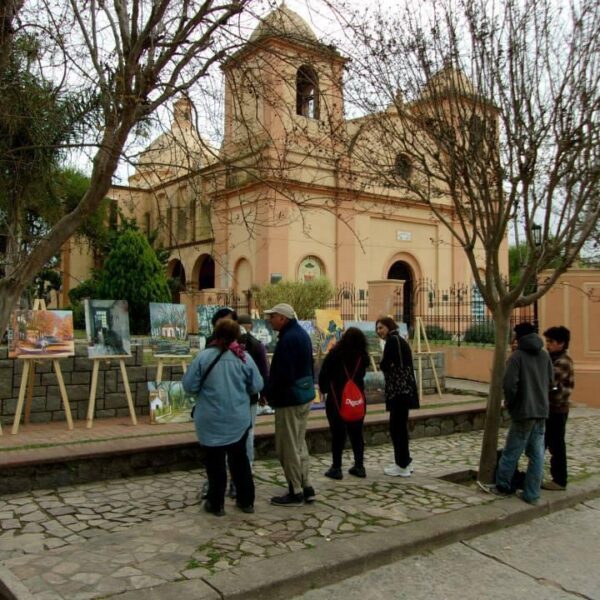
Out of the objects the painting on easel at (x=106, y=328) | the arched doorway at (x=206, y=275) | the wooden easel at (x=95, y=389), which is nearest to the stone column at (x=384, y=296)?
the painting on easel at (x=106, y=328)

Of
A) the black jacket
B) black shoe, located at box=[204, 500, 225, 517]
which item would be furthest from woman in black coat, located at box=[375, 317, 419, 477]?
black shoe, located at box=[204, 500, 225, 517]

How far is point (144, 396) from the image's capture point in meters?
9.88

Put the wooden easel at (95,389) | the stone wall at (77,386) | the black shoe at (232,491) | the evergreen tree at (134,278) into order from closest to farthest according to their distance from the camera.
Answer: the black shoe at (232,491) → the wooden easel at (95,389) → the stone wall at (77,386) → the evergreen tree at (134,278)

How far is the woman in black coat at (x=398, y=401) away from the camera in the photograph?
6.58m

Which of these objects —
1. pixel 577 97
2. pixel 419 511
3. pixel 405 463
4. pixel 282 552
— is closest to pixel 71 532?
pixel 282 552

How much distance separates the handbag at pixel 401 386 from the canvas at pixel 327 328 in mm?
4874

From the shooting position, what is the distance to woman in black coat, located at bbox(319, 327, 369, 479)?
257 inches

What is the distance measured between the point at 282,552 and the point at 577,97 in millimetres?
5006

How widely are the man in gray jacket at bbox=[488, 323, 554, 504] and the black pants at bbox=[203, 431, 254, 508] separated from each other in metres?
2.51

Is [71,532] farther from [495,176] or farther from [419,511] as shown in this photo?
[495,176]

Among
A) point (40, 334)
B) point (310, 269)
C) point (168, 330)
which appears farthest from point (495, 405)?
point (310, 269)

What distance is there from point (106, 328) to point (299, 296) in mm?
11790

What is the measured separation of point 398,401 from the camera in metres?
6.57

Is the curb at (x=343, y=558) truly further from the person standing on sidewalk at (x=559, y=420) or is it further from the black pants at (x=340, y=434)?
the black pants at (x=340, y=434)
